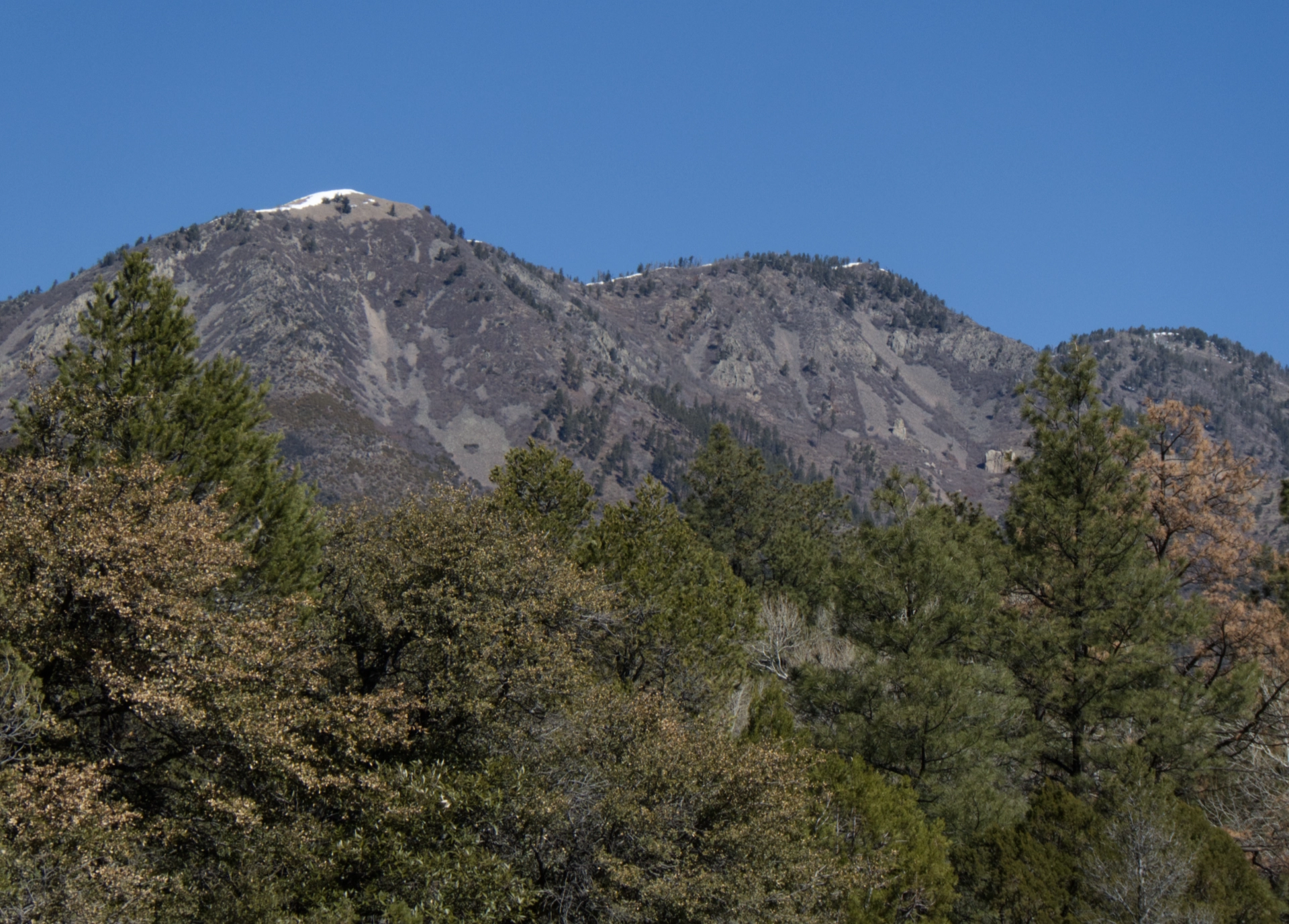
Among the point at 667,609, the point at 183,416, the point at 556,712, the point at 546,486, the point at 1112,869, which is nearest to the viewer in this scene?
the point at 1112,869

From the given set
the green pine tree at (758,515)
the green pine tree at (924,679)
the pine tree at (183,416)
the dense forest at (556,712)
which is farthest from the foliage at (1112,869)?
the green pine tree at (758,515)

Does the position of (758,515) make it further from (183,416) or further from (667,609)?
(183,416)

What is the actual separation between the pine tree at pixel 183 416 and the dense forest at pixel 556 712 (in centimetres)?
14

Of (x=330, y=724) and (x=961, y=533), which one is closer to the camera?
(x=330, y=724)

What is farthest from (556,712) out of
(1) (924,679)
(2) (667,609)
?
(1) (924,679)

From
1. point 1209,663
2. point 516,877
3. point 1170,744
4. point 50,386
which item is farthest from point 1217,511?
point 50,386

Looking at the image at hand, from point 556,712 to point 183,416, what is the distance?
1571 centimetres

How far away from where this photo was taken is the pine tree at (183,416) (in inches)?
981

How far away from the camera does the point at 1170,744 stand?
25.5 metres

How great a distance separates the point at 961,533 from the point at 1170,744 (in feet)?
29.7

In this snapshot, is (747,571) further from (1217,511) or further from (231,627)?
(231,627)

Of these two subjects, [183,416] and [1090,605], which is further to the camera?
[1090,605]

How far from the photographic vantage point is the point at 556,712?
18.7 metres

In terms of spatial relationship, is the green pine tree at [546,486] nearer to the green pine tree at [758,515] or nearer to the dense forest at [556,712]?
the dense forest at [556,712]
